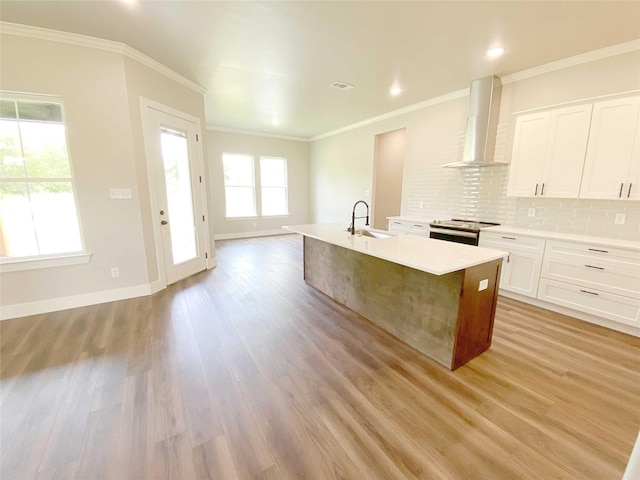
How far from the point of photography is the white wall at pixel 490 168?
2836 millimetres

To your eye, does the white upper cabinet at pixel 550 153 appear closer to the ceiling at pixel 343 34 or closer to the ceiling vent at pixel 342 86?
the ceiling at pixel 343 34

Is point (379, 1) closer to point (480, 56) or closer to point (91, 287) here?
point (480, 56)

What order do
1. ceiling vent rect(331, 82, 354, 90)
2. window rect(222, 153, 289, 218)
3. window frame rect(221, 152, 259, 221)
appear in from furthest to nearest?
window rect(222, 153, 289, 218), window frame rect(221, 152, 259, 221), ceiling vent rect(331, 82, 354, 90)

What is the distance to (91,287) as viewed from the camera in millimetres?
3133

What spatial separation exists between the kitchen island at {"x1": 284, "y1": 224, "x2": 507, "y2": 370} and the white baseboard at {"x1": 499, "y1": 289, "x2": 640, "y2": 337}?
1417 millimetres

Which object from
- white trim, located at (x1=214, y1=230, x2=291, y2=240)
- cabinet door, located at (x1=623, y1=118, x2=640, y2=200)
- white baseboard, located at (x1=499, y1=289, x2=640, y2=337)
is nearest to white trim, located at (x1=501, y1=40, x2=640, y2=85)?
cabinet door, located at (x1=623, y1=118, x2=640, y2=200)

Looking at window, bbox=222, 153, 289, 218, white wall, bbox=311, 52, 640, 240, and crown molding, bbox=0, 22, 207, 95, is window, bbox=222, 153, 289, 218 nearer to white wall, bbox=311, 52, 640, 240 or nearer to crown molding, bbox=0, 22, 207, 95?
white wall, bbox=311, 52, 640, 240

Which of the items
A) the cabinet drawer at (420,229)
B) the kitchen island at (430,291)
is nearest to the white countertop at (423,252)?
the kitchen island at (430,291)

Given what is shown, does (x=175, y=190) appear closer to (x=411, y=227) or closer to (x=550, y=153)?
(x=411, y=227)

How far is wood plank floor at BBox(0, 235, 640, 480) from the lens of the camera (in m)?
1.34

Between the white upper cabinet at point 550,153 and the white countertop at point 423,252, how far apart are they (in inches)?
67.6

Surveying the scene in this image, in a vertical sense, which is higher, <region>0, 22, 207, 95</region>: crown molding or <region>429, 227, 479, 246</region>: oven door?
<region>0, 22, 207, 95</region>: crown molding

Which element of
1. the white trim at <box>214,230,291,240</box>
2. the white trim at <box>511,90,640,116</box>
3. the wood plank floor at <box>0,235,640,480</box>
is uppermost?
the white trim at <box>511,90,640,116</box>

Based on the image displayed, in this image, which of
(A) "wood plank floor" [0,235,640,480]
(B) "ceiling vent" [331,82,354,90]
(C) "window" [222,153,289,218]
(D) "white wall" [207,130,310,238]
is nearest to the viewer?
(A) "wood plank floor" [0,235,640,480]
